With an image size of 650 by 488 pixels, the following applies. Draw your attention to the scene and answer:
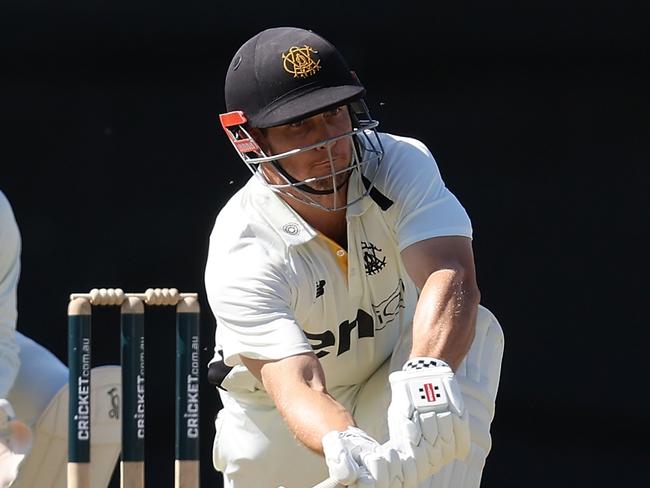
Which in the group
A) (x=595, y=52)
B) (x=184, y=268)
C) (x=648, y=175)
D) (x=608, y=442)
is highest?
(x=595, y=52)

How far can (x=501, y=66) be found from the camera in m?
3.99

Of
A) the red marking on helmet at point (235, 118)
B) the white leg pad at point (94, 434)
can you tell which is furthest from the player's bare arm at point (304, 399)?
the white leg pad at point (94, 434)

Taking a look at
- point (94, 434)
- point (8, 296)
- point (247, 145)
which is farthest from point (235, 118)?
point (94, 434)

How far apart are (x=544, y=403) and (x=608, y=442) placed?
0.17 m

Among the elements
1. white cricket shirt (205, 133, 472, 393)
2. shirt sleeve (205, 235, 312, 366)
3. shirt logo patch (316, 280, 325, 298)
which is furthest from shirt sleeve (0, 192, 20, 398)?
shirt logo patch (316, 280, 325, 298)

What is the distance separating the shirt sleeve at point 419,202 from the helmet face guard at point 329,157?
42mm

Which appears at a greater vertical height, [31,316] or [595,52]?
[595,52]

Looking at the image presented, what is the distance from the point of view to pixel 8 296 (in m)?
3.63

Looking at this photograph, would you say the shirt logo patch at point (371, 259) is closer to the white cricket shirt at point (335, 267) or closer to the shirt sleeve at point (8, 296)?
the white cricket shirt at point (335, 267)

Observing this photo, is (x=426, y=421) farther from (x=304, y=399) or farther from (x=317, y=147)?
(x=317, y=147)

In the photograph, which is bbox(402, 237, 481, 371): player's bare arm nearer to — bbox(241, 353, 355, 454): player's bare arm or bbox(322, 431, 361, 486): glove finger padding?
bbox(241, 353, 355, 454): player's bare arm

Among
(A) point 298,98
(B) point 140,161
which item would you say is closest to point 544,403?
(B) point 140,161

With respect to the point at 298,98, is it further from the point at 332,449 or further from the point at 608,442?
the point at 608,442

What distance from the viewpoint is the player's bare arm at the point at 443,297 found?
260cm
